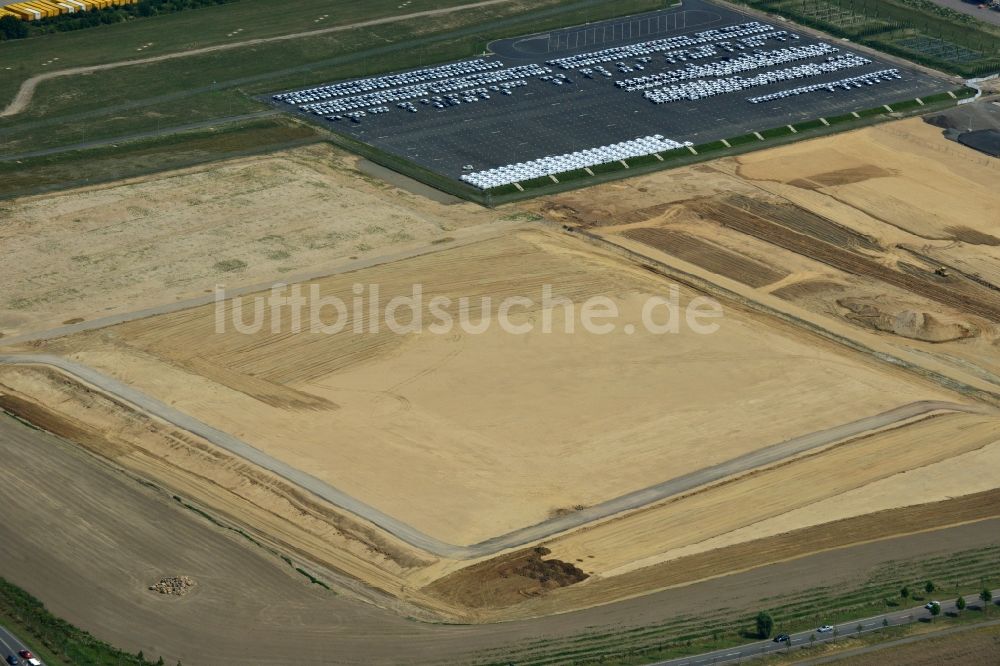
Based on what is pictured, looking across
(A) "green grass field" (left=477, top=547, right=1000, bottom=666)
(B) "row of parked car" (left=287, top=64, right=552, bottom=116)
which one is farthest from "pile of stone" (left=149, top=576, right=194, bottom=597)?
(B) "row of parked car" (left=287, top=64, right=552, bottom=116)

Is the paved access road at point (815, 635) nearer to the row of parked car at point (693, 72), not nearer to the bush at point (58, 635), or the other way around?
the bush at point (58, 635)

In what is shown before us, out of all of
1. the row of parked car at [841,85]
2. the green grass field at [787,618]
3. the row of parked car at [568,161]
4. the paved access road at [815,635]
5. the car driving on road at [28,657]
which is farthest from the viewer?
the row of parked car at [841,85]

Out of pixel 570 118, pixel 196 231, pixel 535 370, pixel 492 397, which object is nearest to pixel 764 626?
pixel 492 397

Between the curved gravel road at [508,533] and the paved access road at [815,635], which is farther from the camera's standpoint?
the curved gravel road at [508,533]

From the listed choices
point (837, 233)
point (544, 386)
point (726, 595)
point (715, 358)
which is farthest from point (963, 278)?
point (726, 595)

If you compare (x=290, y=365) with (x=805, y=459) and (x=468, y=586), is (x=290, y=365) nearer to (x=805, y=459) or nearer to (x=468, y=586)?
(x=468, y=586)

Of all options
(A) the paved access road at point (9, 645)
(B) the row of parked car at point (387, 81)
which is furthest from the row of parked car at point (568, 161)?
(A) the paved access road at point (9, 645)

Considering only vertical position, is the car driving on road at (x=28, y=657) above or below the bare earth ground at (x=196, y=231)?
below
